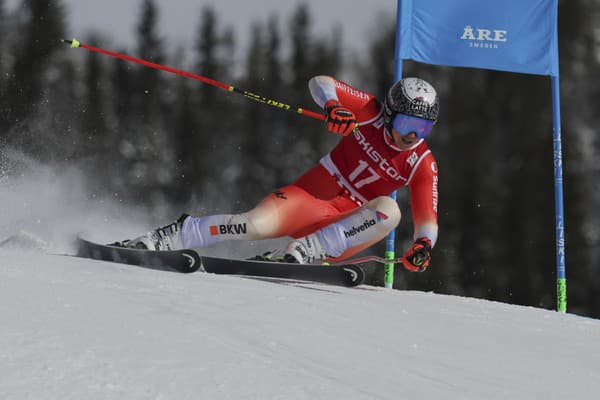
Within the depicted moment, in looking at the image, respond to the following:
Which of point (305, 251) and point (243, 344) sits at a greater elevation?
point (305, 251)

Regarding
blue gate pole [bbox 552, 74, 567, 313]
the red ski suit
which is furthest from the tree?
the red ski suit

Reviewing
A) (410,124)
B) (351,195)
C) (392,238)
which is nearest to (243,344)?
(410,124)

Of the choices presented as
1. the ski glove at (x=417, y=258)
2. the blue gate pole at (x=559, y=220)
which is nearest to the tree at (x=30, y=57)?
the blue gate pole at (x=559, y=220)

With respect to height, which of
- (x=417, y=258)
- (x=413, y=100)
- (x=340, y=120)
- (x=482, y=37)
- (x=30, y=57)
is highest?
(x=30, y=57)

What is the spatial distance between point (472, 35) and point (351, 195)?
2203mm

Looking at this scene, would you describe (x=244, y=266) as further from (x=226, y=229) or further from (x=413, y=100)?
(x=413, y=100)

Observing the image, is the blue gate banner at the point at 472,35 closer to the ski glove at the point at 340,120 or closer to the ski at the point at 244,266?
the ski glove at the point at 340,120

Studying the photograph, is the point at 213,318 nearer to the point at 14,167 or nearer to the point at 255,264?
the point at 255,264

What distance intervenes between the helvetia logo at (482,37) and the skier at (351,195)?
1.85 meters

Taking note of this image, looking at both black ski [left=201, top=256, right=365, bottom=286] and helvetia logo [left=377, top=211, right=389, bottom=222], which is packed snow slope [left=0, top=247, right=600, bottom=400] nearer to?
black ski [left=201, top=256, right=365, bottom=286]

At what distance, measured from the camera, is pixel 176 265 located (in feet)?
14.6

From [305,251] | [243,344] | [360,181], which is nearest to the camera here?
[243,344]

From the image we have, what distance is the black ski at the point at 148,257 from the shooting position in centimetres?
441

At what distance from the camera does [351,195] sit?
5.47 meters
